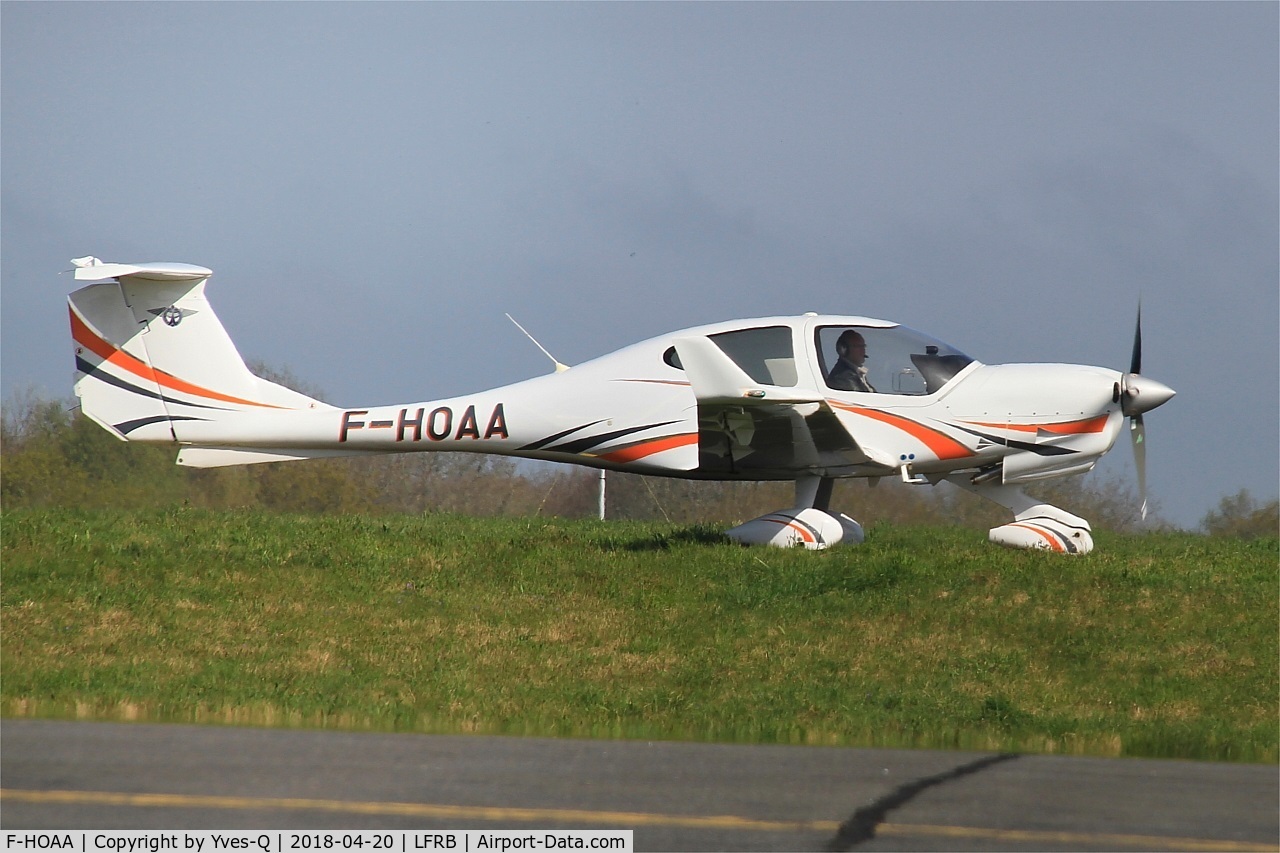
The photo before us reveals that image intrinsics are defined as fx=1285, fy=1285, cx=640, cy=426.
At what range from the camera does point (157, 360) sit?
13.8 meters

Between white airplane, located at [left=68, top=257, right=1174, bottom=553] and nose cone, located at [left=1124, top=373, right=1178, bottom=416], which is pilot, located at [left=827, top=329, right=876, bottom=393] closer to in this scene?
white airplane, located at [left=68, top=257, right=1174, bottom=553]

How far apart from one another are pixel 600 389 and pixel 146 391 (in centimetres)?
489

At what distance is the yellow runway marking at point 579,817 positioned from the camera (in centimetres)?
493

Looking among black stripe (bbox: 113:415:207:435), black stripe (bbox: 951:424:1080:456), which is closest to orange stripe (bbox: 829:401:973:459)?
black stripe (bbox: 951:424:1080:456)

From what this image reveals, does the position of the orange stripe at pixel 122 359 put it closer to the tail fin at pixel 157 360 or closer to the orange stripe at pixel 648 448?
the tail fin at pixel 157 360

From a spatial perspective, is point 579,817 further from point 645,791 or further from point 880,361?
point 880,361

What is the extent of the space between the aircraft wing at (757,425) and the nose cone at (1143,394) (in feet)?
8.74

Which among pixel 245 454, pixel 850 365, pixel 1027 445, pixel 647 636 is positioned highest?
pixel 850 365

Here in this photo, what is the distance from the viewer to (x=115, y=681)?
912 cm

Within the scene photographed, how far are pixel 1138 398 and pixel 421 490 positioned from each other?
1265cm

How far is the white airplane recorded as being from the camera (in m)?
12.8

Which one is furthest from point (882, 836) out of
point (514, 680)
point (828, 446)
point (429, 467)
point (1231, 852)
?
point (429, 467)

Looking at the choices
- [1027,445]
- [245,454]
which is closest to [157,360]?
[245,454]

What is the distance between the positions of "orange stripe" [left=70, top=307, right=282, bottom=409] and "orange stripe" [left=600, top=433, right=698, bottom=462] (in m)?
4.55
